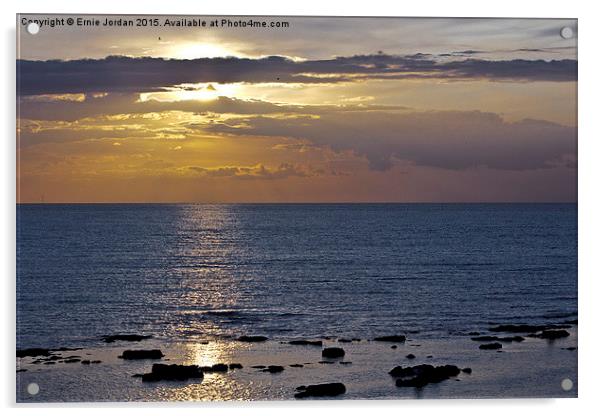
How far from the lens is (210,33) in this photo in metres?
8.09

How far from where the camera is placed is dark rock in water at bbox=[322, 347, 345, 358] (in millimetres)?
8812

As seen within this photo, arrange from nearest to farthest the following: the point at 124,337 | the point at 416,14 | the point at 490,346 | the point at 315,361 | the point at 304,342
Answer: the point at 416,14 → the point at 124,337 → the point at 490,346 → the point at 315,361 → the point at 304,342

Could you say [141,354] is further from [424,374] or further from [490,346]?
[490,346]

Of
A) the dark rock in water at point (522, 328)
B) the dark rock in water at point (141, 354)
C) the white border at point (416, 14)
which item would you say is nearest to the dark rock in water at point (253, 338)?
the white border at point (416, 14)

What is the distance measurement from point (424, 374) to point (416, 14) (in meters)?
3.35

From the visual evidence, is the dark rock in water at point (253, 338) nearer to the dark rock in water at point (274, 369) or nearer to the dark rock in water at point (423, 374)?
the dark rock in water at point (274, 369)

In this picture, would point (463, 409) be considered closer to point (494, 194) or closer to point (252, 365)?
point (252, 365)

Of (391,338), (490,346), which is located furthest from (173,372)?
(490,346)

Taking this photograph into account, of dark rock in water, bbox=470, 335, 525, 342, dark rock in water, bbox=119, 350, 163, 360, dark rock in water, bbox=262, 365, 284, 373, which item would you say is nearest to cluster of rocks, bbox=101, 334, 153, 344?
dark rock in water, bbox=119, 350, 163, 360

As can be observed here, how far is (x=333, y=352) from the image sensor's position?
8.85 m

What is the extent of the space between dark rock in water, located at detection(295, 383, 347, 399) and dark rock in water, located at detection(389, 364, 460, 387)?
1.75ft

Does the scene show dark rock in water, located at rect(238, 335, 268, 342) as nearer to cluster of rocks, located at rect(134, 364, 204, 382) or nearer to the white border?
cluster of rocks, located at rect(134, 364, 204, 382)
